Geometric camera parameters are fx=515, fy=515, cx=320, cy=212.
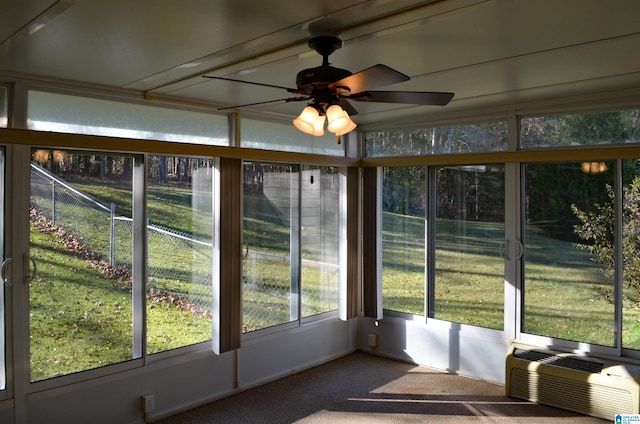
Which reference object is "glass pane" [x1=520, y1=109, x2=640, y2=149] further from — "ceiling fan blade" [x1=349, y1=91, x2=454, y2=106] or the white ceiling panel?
"ceiling fan blade" [x1=349, y1=91, x2=454, y2=106]

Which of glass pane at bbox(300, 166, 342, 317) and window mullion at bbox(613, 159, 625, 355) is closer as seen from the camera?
window mullion at bbox(613, 159, 625, 355)

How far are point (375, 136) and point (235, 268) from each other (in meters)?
2.12

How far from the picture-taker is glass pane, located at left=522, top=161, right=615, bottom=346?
4059mm

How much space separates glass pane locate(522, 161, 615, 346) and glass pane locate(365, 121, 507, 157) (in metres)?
0.42

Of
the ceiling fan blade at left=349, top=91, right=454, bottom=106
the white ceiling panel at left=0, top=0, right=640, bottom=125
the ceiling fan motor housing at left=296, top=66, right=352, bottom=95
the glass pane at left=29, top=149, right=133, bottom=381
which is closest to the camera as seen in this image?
the white ceiling panel at left=0, top=0, right=640, bottom=125

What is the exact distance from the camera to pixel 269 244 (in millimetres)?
4719

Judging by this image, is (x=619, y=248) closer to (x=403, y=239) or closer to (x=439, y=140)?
(x=439, y=140)

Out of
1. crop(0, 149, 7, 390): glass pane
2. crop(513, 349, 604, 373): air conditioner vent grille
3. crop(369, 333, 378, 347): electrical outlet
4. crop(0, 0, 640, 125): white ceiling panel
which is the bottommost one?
crop(369, 333, 378, 347): electrical outlet

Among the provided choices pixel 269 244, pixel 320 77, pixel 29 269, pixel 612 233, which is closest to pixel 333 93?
pixel 320 77

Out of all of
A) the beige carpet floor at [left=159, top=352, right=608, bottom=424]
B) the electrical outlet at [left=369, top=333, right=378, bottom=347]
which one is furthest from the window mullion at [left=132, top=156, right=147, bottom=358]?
the electrical outlet at [left=369, top=333, right=378, bottom=347]

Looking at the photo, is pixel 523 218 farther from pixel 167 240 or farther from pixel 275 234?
pixel 167 240

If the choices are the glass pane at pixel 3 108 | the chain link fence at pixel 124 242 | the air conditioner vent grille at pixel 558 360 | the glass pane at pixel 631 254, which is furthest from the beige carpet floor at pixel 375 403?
the glass pane at pixel 3 108

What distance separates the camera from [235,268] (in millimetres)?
4262

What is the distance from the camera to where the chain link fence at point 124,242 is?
340 cm
